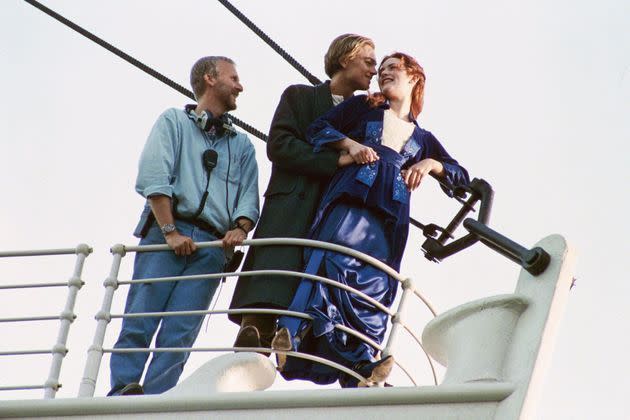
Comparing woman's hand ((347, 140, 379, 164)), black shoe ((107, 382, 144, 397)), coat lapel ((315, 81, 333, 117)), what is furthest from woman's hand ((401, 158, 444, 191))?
black shoe ((107, 382, 144, 397))

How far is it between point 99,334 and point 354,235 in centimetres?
144

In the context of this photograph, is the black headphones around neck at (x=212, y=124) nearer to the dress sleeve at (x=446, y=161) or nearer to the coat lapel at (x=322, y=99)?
the coat lapel at (x=322, y=99)

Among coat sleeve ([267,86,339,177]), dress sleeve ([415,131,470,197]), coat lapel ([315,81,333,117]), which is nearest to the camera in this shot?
coat sleeve ([267,86,339,177])

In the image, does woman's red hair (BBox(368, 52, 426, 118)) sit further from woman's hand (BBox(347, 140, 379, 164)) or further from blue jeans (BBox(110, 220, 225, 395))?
blue jeans (BBox(110, 220, 225, 395))

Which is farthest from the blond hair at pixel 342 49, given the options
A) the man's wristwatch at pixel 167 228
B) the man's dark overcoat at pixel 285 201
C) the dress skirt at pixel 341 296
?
the man's wristwatch at pixel 167 228

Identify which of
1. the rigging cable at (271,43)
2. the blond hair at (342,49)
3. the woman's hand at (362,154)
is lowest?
the woman's hand at (362,154)

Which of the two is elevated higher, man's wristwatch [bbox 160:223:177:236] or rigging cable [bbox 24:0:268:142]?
rigging cable [bbox 24:0:268:142]

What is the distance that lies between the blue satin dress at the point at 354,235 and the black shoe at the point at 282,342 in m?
0.11

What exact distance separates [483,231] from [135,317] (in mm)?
2045

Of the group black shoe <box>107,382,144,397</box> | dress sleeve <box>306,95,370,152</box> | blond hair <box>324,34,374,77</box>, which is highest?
blond hair <box>324,34,374,77</box>

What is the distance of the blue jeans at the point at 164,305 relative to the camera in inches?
323

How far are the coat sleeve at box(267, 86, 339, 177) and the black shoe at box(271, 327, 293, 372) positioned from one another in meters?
1.11

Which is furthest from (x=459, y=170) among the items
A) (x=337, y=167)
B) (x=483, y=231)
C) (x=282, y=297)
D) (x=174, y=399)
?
(x=174, y=399)

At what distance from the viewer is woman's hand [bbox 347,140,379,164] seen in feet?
27.9
